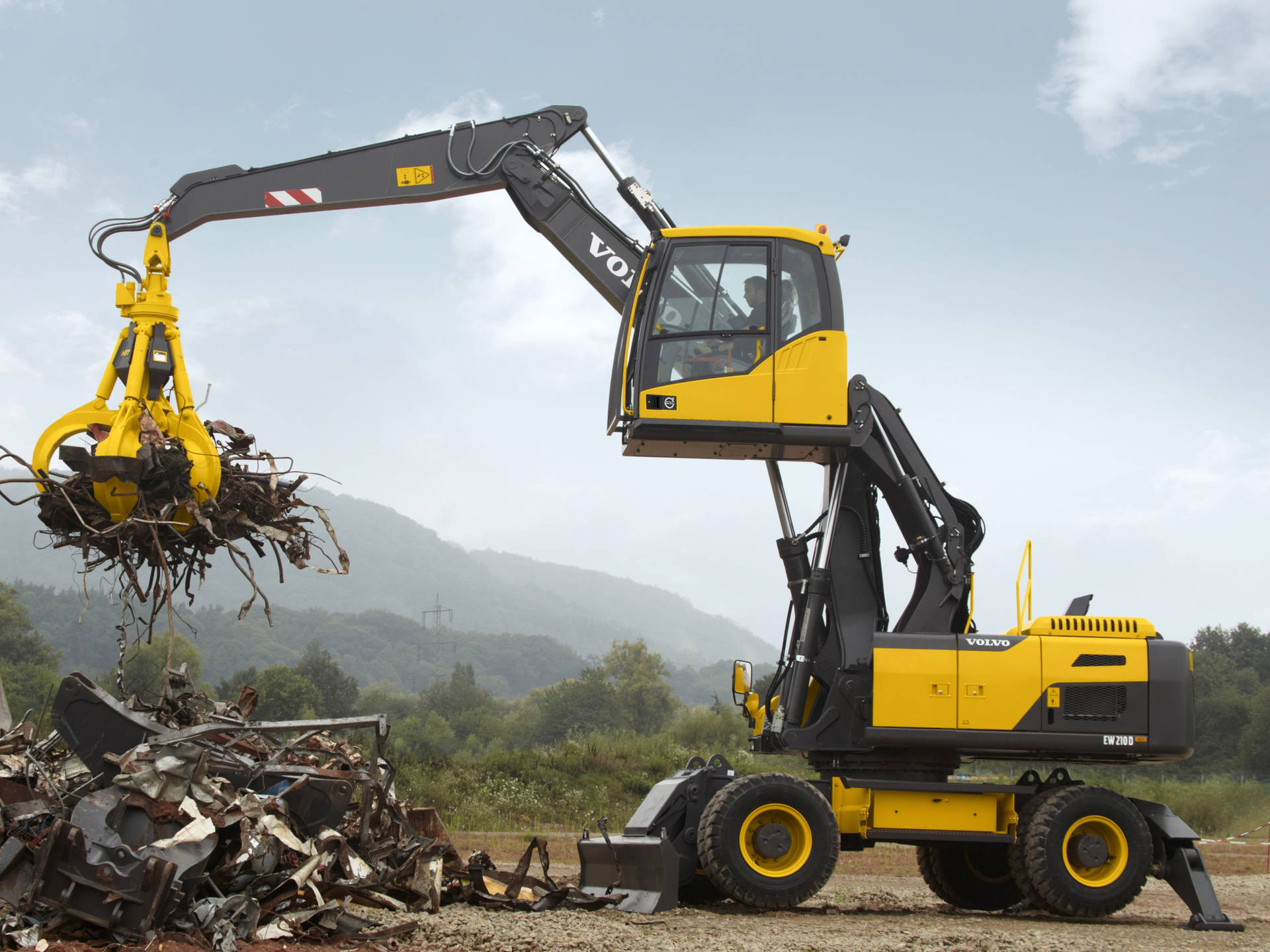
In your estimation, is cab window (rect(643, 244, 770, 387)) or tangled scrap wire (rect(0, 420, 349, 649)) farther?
cab window (rect(643, 244, 770, 387))

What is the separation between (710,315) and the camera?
8922mm

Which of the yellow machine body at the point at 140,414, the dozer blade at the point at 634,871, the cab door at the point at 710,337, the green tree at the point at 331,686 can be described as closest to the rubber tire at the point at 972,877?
the dozer blade at the point at 634,871

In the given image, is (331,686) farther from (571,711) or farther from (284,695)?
(571,711)

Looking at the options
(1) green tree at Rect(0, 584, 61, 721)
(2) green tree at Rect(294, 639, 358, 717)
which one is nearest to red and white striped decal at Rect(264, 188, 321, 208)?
(1) green tree at Rect(0, 584, 61, 721)

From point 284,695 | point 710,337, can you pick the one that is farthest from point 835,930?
point 284,695

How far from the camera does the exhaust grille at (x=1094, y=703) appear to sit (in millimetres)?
8828

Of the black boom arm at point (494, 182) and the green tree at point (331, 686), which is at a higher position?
the black boom arm at point (494, 182)

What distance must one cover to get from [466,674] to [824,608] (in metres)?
86.0

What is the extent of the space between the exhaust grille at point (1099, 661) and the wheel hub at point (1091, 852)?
1299 mm

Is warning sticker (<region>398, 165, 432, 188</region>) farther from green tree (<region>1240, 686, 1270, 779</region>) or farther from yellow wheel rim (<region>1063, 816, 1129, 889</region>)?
green tree (<region>1240, 686, 1270, 779</region>)

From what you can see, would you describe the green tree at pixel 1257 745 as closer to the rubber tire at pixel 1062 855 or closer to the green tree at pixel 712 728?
the green tree at pixel 712 728

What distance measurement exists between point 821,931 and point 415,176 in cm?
713

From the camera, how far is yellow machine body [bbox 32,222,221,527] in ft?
25.7

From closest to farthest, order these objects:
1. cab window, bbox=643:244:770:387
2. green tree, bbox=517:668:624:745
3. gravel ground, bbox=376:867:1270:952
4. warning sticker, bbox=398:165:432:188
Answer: gravel ground, bbox=376:867:1270:952
cab window, bbox=643:244:770:387
warning sticker, bbox=398:165:432:188
green tree, bbox=517:668:624:745
